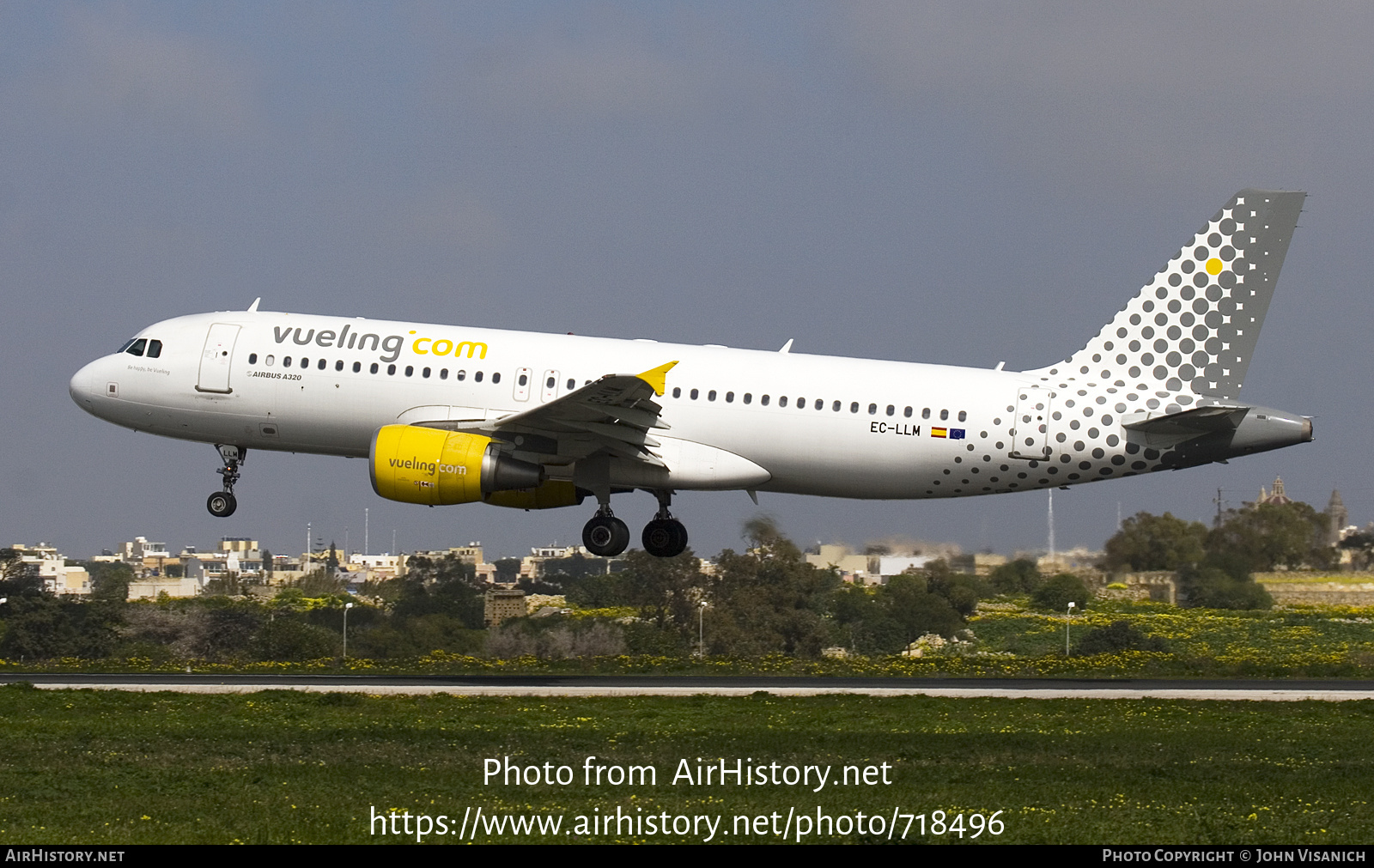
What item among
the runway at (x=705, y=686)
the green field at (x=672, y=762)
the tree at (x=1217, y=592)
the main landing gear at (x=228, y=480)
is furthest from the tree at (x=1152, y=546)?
the main landing gear at (x=228, y=480)

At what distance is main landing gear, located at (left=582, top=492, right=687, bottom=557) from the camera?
105 feet

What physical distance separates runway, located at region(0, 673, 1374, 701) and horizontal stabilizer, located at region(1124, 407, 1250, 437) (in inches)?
190

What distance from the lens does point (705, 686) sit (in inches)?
1198

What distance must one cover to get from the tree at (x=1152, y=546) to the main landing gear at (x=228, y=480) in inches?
827

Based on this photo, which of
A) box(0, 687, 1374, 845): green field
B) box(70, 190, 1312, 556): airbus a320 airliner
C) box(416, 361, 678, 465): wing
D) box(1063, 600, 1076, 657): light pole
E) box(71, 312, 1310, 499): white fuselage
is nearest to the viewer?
box(0, 687, 1374, 845): green field

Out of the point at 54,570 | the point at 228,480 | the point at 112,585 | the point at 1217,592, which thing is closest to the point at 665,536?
the point at 228,480

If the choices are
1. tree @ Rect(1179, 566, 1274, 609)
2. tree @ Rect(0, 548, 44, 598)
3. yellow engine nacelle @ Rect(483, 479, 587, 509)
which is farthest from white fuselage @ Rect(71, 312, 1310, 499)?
tree @ Rect(0, 548, 44, 598)

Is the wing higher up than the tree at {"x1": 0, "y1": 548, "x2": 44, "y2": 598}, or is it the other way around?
the wing

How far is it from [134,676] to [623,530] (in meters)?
10.1

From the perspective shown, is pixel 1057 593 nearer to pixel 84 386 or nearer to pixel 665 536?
pixel 665 536

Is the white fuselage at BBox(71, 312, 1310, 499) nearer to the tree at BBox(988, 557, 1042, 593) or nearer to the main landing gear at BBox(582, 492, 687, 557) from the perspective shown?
the main landing gear at BBox(582, 492, 687, 557)

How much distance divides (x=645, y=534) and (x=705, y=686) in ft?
14.3

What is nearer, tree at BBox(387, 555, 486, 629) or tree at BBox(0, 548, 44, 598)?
tree at BBox(387, 555, 486, 629)
